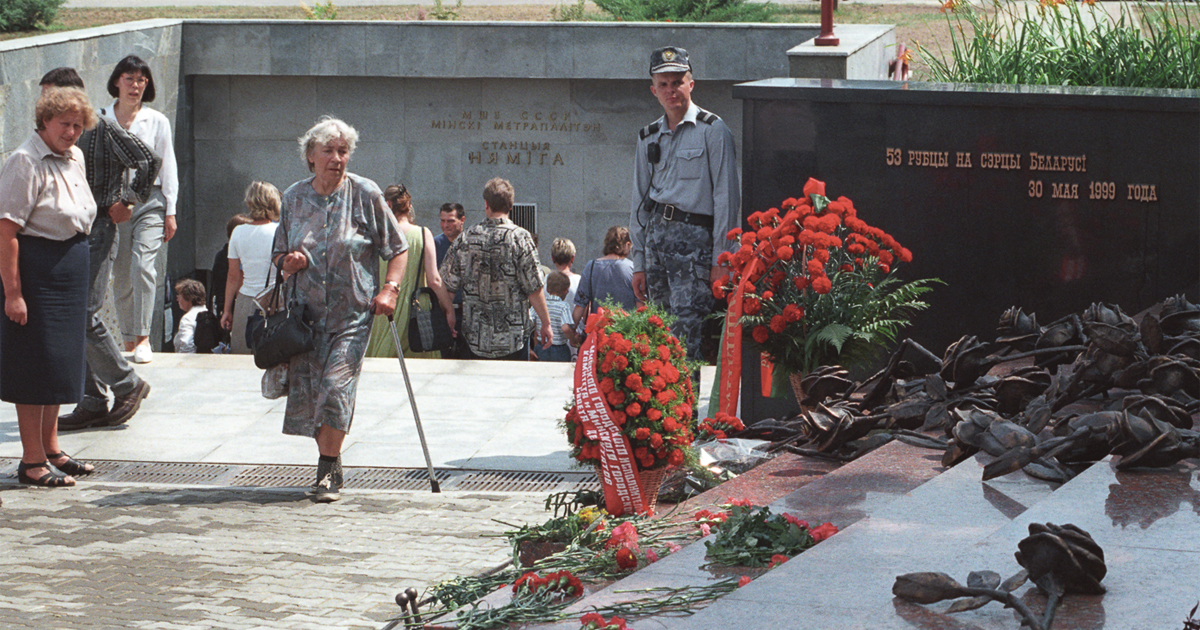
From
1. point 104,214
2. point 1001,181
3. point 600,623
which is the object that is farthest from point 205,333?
point 600,623

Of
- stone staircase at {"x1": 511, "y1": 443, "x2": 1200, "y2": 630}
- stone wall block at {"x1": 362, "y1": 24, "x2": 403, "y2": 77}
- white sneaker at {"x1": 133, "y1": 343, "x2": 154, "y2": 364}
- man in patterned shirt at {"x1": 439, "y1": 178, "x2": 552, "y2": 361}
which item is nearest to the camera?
stone staircase at {"x1": 511, "y1": 443, "x2": 1200, "y2": 630}

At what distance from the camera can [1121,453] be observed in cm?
368

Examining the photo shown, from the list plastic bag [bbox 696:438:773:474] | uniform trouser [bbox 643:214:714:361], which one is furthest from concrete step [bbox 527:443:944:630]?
uniform trouser [bbox 643:214:714:361]

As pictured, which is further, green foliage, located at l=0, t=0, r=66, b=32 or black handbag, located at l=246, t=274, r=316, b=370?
green foliage, located at l=0, t=0, r=66, b=32

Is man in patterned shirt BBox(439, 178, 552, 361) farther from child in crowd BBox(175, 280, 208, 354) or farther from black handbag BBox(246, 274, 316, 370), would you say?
black handbag BBox(246, 274, 316, 370)

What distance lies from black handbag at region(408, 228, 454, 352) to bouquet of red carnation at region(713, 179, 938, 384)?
3.86m

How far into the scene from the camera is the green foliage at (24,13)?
69.7 ft

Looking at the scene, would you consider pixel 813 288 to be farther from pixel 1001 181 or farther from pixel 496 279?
pixel 496 279

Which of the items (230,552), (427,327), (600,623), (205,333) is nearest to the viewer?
(600,623)

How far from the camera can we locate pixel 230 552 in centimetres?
593

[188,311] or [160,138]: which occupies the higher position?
[160,138]

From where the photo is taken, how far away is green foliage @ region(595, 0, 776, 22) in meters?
19.6

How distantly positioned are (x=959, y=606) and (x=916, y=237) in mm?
4719

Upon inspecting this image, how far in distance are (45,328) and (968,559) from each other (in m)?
5.42
